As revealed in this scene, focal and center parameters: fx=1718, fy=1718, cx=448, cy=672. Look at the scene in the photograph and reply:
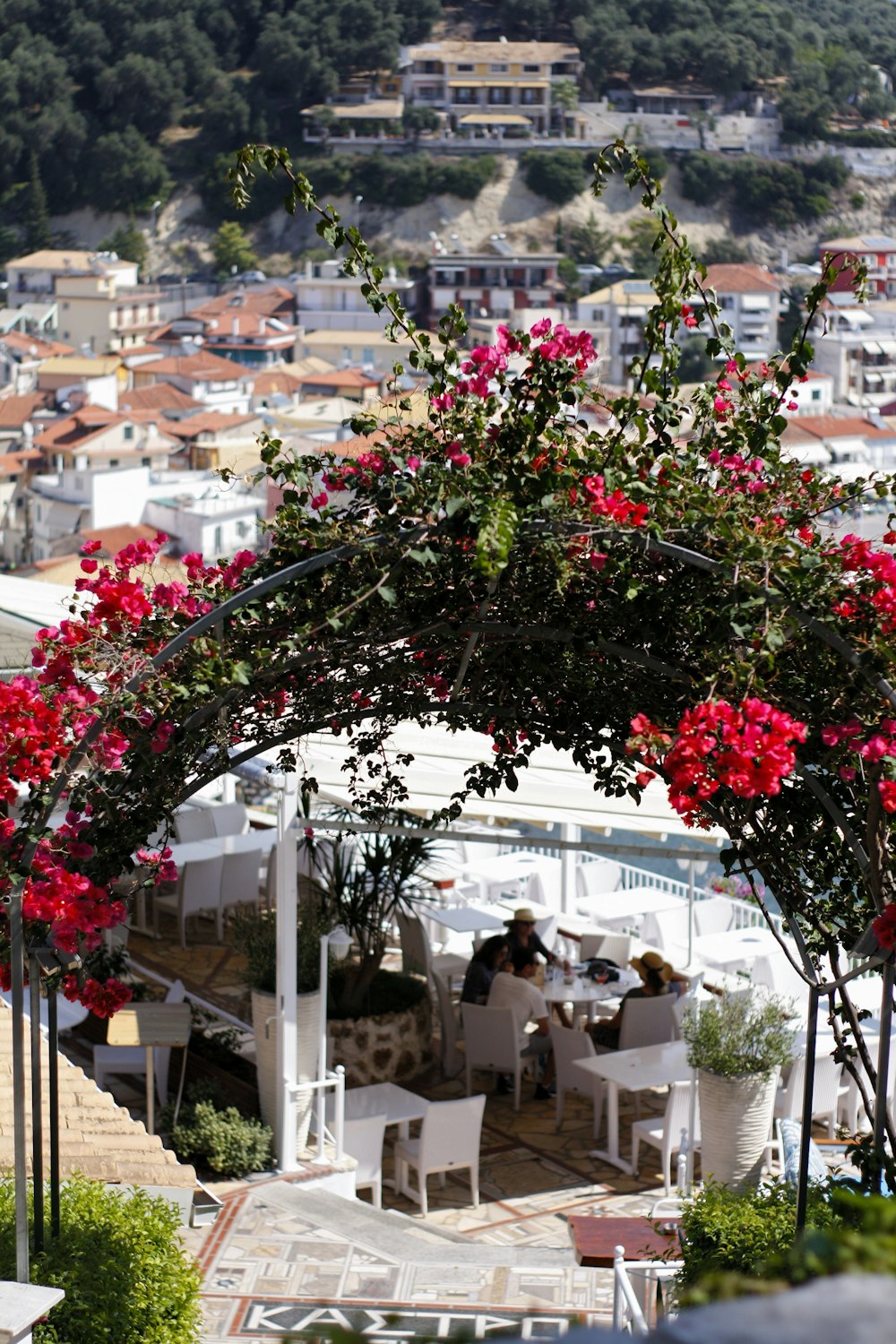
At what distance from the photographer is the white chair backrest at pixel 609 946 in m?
9.08

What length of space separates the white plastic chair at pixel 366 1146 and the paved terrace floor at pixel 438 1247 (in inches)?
7.5

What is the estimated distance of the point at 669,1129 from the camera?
22.6 ft

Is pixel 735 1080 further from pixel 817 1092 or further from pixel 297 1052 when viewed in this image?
pixel 297 1052

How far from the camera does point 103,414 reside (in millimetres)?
57500

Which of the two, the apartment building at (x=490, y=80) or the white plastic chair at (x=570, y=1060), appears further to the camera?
the apartment building at (x=490, y=80)

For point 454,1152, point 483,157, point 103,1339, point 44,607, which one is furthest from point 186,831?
point 483,157

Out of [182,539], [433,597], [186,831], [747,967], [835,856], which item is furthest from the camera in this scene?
[182,539]

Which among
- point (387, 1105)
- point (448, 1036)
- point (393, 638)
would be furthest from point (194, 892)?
point (393, 638)

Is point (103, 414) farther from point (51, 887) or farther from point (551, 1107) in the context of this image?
point (51, 887)

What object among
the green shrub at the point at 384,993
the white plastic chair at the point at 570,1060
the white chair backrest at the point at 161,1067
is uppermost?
the white chair backrest at the point at 161,1067

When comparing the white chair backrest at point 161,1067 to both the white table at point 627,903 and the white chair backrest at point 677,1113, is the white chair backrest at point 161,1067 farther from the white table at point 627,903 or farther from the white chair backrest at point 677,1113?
the white table at point 627,903

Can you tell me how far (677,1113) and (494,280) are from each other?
8552 centimetres

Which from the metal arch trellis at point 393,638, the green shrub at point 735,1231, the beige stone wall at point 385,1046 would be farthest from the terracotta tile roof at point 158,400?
the metal arch trellis at point 393,638

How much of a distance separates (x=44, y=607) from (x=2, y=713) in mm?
5762
